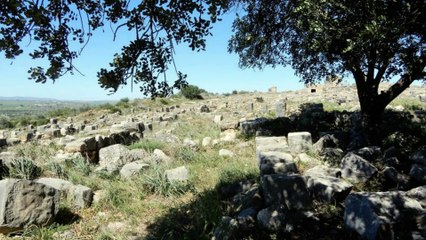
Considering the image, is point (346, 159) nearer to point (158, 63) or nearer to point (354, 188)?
point (354, 188)

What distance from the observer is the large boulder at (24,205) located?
18.2ft

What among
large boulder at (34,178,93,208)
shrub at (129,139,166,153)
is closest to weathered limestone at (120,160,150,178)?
large boulder at (34,178,93,208)

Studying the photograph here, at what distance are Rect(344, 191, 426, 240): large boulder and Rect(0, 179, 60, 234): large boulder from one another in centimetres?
469

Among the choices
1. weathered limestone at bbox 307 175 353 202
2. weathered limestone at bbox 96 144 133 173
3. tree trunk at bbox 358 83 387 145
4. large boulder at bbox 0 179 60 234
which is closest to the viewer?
large boulder at bbox 0 179 60 234

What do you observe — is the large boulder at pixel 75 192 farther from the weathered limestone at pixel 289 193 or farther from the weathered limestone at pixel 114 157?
the weathered limestone at pixel 289 193

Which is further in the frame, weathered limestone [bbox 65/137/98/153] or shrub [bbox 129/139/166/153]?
shrub [bbox 129/139/166/153]

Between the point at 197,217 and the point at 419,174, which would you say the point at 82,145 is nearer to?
the point at 197,217

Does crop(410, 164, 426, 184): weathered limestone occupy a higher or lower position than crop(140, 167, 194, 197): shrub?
higher

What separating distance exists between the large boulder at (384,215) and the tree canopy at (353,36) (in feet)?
9.06

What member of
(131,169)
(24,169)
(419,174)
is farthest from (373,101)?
(24,169)

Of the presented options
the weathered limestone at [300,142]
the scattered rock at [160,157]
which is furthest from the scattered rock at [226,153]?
the weathered limestone at [300,142]

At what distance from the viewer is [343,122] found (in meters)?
12.5

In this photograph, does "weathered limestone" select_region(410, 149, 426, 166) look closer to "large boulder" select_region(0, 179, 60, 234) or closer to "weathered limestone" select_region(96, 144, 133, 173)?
"weathered limestone" select_region(96, 144, 133, 173)

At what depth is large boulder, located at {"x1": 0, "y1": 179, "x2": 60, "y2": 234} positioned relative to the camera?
555 cm
